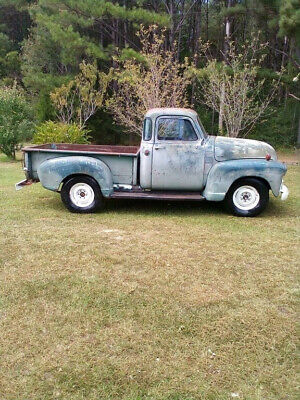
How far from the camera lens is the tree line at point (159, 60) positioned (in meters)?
13.6

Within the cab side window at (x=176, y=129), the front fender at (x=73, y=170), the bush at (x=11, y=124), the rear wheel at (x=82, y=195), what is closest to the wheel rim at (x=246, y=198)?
the cab side window at (x=176, y=129)

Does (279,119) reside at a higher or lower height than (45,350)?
higher

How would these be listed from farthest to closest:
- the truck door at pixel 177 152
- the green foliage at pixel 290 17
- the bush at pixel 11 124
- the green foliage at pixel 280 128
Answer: the green foliage at pixel 280 128 < the bush at pixel 11 124 < the green foliage at pixel 290 17 < the truck door at pixel 177 152

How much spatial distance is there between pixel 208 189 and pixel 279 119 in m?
15.9

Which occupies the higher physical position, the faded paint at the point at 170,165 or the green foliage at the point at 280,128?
the green foliage at the point at 280,128

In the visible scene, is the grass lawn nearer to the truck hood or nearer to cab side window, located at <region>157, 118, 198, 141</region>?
the truck hood

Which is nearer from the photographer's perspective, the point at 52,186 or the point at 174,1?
the point at 52,186

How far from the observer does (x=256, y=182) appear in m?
5.91

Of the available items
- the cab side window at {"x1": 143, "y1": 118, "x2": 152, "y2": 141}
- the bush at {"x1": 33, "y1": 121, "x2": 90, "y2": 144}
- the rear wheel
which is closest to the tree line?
the bush at {"x1": 33, "y1": 121, "x2": 90, "y2": 144}

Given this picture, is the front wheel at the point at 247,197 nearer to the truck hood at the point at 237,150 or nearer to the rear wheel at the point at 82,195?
the truck hood at the point at 237,150

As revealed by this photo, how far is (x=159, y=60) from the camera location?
1380 cm

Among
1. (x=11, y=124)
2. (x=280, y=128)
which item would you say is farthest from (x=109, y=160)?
(x=280, y=128)

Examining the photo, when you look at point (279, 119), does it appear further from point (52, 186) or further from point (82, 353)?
point (82, 353)

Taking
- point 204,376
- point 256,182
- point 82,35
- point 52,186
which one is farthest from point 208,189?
point 82,35
